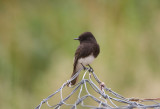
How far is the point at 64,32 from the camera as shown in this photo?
441cm

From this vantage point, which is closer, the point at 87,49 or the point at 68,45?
the point at 87,49

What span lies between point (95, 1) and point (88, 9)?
0.13 meters

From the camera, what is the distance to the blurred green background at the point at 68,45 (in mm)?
4113

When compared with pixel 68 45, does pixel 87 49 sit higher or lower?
higher

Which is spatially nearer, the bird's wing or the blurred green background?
the bird's wing

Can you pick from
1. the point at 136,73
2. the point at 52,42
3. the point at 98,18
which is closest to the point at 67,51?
the point at 52,42

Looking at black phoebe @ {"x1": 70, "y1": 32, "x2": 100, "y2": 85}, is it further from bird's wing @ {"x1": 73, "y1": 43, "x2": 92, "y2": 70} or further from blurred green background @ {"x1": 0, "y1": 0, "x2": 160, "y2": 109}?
blurred green background @ {"x1": 0, "y1": 0, "x2": 160, "y2": 109}

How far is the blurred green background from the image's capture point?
4113 millimetres

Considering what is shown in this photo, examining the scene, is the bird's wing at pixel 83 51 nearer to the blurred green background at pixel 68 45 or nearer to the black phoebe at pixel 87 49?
the black phoebe at pixel 87 49

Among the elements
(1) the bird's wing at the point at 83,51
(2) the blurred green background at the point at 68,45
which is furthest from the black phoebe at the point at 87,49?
(2) the blurred green background at the point at 68,45

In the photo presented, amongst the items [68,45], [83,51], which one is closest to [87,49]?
[83,51]

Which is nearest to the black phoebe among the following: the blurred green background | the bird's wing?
the bird's wing

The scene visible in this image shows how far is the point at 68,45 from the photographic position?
4293mm

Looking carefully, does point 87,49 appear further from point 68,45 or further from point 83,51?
point 68,45
